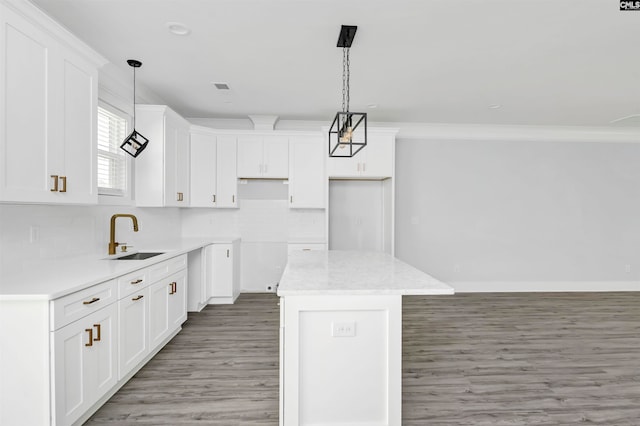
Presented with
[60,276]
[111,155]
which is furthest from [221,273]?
[60,276]

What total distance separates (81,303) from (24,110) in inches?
44.5

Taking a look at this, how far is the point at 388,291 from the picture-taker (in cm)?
178

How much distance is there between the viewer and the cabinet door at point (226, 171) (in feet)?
15.5

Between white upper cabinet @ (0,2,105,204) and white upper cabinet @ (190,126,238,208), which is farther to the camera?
white upper cabinet @ (190,126,238,208)

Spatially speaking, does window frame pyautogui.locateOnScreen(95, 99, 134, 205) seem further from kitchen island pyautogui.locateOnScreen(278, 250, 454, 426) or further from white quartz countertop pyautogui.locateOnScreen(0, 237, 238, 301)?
kitchen island pyautogui.locateOnScreen(278, 250, 454, 426)

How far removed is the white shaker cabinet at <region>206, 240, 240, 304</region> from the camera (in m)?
4.42

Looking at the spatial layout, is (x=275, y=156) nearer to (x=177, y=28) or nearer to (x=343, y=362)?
(x=177, y=28)

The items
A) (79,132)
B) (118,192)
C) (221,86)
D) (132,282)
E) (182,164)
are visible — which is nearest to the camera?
(79,132)

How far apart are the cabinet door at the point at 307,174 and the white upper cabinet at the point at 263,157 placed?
0.14 metres

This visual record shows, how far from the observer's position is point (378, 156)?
4750 millimetres

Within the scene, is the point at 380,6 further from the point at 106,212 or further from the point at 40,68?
the point at 106,212

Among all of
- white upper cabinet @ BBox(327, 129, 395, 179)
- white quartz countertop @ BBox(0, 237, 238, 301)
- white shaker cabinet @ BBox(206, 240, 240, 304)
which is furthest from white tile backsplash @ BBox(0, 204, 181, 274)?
white upper cabinet @ BBox(327, 129, 395, 179)

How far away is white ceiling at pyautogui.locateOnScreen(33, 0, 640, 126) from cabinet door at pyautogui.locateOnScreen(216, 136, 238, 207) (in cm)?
50

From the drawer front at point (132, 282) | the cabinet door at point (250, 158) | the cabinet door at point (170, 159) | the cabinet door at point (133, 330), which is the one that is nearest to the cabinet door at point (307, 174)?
the cabinet door at point (250, 158)
